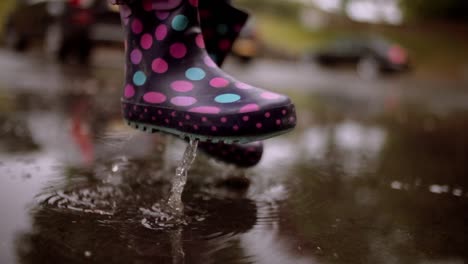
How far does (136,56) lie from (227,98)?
1.03ft

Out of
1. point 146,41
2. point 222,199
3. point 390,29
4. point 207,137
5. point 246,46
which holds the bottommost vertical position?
point 390,29

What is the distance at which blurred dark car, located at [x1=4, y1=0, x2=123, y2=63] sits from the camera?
7.16 metres

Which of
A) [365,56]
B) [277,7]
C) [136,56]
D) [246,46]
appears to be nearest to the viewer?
[136,56]

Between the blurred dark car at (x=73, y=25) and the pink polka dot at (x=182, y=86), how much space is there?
5.30m

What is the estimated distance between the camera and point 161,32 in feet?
5.36

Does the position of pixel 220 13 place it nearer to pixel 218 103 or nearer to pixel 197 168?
pixel 218 103

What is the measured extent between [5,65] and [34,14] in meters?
1.64

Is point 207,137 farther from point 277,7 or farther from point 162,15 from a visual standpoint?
point 277,7

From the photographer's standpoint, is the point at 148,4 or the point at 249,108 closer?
the point at 249,108

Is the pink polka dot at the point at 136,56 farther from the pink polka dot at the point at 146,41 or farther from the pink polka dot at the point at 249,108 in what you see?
the pink polka dot at the point at 249,108

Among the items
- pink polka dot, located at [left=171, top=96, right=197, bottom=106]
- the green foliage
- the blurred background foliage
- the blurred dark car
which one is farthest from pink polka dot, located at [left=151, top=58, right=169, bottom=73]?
the green foliage

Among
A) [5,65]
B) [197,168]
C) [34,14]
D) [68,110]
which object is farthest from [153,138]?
[34,14]

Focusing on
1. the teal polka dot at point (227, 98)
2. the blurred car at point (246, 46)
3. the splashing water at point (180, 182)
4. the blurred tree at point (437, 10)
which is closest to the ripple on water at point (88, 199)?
the splashing water at point (180, 182)

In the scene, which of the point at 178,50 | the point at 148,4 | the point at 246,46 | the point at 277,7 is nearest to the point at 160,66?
the point at 178,50
